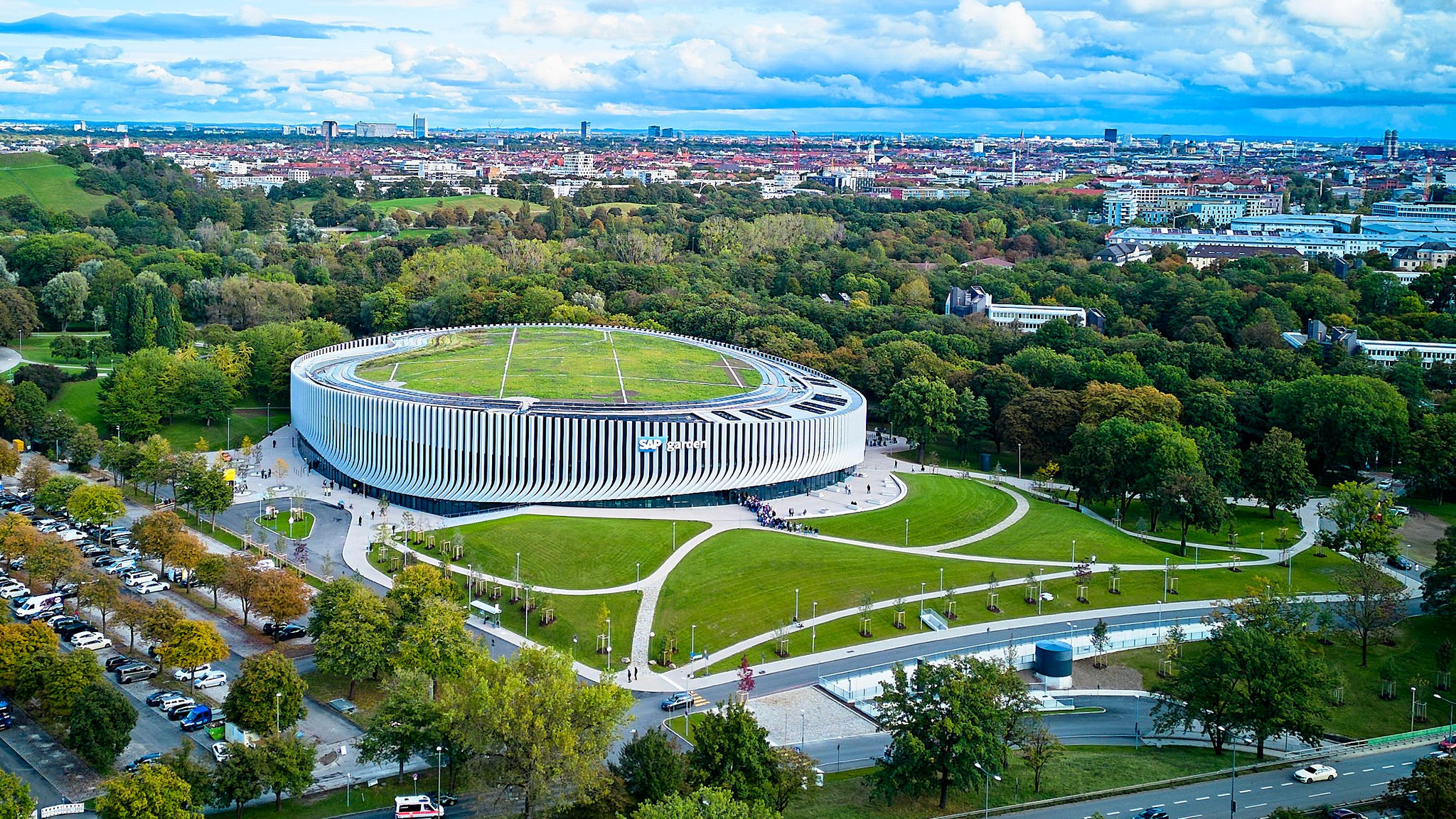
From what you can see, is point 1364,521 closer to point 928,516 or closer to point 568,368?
point 928,516

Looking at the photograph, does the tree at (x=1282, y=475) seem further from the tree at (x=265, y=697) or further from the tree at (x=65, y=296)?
the tree at (x=65, y=296)

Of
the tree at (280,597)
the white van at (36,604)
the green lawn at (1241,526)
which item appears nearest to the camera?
the tree at (280,597)

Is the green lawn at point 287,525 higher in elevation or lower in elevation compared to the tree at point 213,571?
lower

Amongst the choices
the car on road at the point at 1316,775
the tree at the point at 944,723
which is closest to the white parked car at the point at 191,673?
the tree at the point at 944,723

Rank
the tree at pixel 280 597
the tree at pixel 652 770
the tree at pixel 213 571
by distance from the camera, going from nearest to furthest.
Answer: the tree at pixel 652 770, the tree at pixel 280 597, the tree at pixel 213 571

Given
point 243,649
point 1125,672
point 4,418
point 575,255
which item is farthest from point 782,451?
point 575,255

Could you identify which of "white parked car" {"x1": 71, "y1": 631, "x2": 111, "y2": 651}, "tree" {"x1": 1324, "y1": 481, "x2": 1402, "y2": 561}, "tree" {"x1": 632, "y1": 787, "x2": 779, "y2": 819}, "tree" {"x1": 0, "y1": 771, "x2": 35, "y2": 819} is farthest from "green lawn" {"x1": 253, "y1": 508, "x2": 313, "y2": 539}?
"tree" {"x1": 1324, "y1": 481, "x2": 1402, "y2": 561}

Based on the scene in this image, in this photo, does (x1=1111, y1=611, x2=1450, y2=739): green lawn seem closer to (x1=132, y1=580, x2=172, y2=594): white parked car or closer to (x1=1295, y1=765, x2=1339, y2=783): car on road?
(x1=1295, y1=765, x2=1339, y2=783): car on road
